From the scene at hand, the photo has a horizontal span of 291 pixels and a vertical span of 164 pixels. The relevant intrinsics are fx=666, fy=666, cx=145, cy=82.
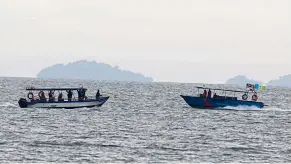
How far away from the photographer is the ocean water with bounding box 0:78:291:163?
4597 centimetres

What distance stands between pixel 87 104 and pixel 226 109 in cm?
1968

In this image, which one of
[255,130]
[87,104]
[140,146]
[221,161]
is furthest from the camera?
[87,104]

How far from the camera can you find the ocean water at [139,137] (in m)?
46.0

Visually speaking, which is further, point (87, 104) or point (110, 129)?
point (87, 104)

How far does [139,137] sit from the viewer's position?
189ft

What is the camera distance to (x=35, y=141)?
52.5 m

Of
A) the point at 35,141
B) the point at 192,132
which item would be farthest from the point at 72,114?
the point at 35,141

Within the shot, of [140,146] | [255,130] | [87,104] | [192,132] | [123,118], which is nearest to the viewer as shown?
[140,146]

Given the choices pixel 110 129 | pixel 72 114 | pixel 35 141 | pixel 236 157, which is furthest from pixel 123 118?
pixel 236 157

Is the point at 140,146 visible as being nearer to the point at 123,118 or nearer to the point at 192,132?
the point at 192,132

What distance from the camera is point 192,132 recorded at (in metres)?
63.0

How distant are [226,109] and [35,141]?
45.6 metres

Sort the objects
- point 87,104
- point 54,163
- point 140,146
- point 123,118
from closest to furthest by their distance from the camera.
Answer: point 54,163 → point 140,146 → point 123,118 → point 87,104

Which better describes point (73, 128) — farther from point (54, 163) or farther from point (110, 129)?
point (54, 163)
